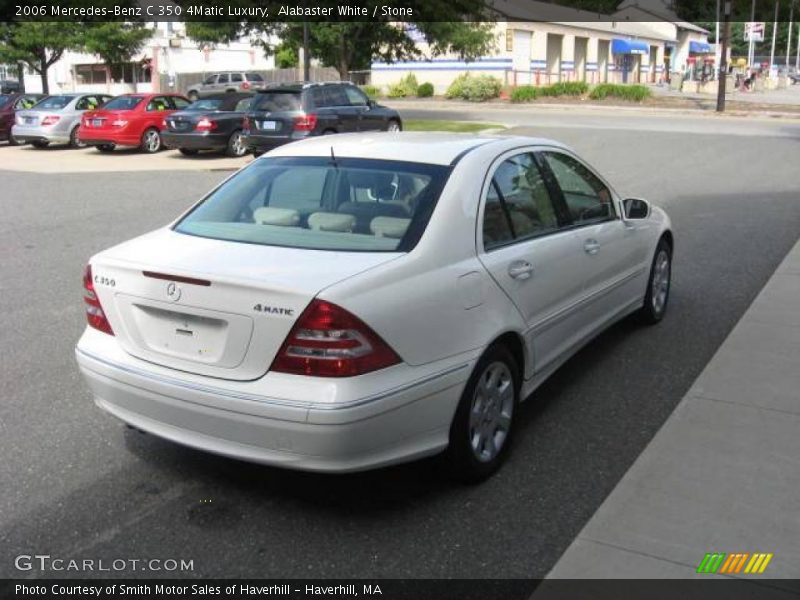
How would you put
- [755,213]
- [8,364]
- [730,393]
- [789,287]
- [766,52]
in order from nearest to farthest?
[730,393] < [8,364] < [789,287] < [755,213] < [766,52]

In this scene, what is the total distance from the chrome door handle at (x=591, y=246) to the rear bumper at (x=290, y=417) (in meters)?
1.60

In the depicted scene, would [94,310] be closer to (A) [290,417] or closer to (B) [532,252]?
(A) [290,417]

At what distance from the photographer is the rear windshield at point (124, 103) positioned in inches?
851

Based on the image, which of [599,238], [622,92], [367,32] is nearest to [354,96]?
[367,32]

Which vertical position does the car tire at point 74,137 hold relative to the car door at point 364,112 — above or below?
below

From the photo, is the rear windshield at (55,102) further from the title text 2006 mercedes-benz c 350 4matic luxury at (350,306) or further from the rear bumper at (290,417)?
the rear bumper at (290,417)

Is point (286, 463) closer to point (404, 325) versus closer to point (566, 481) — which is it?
point (404, 325)

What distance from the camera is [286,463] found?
3.47m

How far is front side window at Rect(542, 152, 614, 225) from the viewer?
17.0 ft

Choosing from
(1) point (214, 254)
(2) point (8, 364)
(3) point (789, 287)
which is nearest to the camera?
(1) point (214, 254)

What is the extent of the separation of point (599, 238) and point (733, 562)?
2.36 meters

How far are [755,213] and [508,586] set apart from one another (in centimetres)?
996

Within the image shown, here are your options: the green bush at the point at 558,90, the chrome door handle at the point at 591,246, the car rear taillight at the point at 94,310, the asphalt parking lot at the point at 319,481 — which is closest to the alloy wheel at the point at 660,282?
the asphalt parking lot at the point at 319,481

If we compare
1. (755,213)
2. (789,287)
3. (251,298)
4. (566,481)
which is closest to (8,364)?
(251,298)
